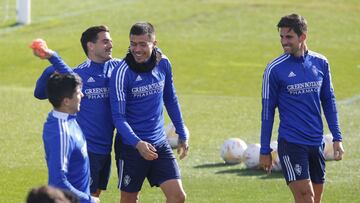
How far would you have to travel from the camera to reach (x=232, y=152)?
57.8ft

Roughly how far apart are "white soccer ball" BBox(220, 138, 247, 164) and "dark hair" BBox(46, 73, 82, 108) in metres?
8.49

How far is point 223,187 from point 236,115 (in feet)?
23.7

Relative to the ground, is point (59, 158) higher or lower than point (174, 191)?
higher

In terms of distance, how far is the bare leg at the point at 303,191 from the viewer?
38.4 feet

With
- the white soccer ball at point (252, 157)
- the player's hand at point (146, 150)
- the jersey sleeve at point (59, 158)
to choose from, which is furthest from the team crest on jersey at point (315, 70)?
the white soccer ball at point (252, 157)

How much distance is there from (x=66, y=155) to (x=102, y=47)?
113 inches

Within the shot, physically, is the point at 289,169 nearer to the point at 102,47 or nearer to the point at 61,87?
the point at 102,47

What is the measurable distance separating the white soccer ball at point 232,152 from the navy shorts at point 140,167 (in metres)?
5.70

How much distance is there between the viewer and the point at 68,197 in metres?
7.62

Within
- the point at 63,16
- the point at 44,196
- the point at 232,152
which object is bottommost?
the point at 63,16

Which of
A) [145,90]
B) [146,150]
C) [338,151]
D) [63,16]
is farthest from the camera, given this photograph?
[63,16]

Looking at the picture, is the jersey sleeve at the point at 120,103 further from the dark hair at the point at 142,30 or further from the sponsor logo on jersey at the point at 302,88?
the sponsor logo on jersey at the point at 302,88

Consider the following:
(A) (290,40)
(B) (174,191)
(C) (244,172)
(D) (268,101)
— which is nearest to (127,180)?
(B) (174,191)

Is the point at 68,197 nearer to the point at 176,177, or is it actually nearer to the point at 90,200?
the point at 90,200
